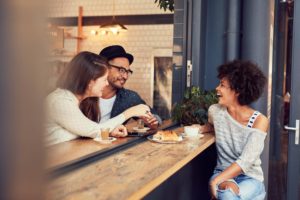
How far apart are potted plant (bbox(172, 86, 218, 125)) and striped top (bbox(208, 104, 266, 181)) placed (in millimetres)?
246

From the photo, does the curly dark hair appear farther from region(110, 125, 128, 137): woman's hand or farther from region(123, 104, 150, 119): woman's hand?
region(110, 125, 128, 137): woman's hand

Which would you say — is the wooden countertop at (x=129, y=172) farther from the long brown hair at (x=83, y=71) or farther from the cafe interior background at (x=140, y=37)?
the cafe interior background at (x=140, y=37)

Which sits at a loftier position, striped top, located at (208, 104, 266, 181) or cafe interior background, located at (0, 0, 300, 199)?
cafe interior background, located at (0, 0, 300, 199)

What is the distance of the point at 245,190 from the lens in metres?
2.30

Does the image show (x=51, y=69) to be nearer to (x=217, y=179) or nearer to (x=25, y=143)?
(x=25, y=143)

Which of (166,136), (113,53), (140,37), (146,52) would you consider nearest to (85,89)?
(166,136)

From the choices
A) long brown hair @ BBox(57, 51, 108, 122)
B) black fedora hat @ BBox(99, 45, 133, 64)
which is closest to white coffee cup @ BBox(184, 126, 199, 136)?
long brown hair @ BBox(57, 51, 108, 122)

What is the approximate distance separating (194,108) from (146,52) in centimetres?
456

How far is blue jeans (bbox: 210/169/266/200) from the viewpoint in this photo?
2201mm

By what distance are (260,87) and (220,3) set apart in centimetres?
145

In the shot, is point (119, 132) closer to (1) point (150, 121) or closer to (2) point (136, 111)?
(2) point (136, 111)

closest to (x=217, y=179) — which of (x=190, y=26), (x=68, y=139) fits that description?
(x=68, y=139)

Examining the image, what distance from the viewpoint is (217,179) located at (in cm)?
222

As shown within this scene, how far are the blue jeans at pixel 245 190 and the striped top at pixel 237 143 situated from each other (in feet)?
0.14
